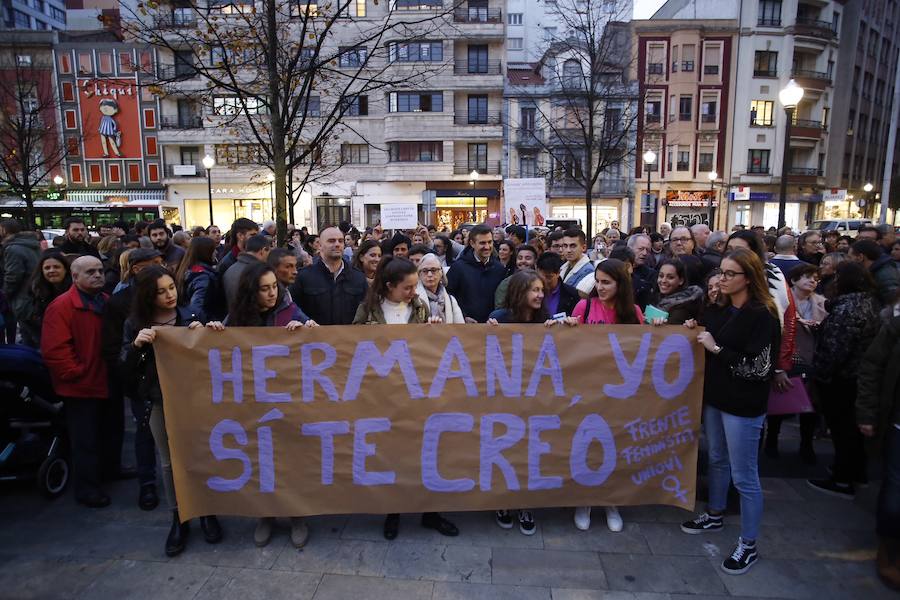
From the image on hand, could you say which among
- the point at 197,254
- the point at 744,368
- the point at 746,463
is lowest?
the point at 746,463

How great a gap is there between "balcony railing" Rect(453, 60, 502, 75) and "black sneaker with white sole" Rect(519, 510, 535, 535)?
1449 inches

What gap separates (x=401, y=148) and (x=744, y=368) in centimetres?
3570

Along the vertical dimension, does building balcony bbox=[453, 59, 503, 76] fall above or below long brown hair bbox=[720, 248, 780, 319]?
above

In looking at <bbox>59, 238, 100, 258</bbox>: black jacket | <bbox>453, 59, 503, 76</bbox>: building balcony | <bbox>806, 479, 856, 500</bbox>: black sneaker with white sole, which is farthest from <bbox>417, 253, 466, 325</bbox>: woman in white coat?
<bbox>453, 59, 503, 76</bbox>: building balcony

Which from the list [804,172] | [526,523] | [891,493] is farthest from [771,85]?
[526,523]

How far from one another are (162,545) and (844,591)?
445cm

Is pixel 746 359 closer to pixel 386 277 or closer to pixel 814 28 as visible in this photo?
pixel 386 277

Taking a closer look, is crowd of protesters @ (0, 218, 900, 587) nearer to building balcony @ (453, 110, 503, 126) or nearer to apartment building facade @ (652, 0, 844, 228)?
building balcony @ (453, 110, 503, 126)

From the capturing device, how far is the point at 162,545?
3.79 m

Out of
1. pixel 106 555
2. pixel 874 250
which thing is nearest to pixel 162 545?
pixel 106 555

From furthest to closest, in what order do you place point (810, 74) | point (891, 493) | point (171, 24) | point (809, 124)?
point (809, 124) < point (810, 74) < point (171, 24) < point (891, 493)

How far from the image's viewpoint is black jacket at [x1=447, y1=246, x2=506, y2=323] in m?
5.82

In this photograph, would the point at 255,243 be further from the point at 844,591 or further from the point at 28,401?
the point at 844,591

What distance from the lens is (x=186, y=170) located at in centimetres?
3800
